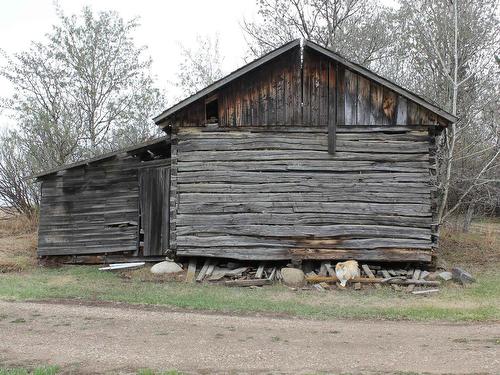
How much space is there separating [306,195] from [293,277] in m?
2.18

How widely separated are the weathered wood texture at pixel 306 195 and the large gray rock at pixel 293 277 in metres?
0.54

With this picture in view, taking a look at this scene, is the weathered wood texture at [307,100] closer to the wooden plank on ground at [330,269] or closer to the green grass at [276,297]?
the wooden plank on ground at [330,269]

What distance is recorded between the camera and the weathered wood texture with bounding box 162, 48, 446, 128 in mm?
13578

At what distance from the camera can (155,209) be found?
15289mm

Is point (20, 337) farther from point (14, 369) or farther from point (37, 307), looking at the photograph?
point (37, 307)

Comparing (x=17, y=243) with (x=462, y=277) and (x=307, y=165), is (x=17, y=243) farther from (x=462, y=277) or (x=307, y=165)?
(x=462, y=277)

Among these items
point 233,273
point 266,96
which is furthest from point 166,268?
point 266,96

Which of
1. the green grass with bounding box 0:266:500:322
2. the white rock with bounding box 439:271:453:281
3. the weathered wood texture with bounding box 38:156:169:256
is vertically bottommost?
the green grass with bounding box 0:266:500:322

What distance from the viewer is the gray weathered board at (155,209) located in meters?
15.2

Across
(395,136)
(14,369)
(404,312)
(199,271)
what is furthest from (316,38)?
(14,369)

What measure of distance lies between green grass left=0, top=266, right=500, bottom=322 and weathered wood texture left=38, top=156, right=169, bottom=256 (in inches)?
70.1

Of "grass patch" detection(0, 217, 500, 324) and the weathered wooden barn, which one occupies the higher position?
the weathered wooden barn

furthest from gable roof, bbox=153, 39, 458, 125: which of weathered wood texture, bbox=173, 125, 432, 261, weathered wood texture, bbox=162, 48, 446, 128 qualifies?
weathered wood texture, bbox=173, 125, 432, 261

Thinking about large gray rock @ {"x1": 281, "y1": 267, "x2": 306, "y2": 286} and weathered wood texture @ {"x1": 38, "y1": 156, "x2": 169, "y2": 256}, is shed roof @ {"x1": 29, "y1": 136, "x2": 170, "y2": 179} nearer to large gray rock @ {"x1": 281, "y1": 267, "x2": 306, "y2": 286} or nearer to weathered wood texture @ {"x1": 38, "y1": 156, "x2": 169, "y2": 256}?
weathered wood texture @ {"x1": 38, "y1": 156, "x2": 169, "y2": 256}
